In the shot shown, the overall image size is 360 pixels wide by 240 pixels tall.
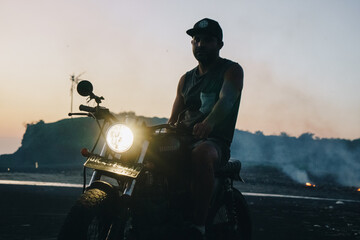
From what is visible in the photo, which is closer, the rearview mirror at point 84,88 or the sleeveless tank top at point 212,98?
the rearview mirror at point 84,88

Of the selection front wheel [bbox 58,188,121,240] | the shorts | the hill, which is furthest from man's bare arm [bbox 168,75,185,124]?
the hill

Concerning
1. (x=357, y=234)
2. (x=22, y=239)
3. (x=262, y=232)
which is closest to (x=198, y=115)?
(x=22, y=239)

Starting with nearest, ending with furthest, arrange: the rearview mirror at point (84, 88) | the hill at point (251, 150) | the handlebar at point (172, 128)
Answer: the handlebar at point (172, 128), the rearview mirror at point (84, 88), the hill at point (251, 150)

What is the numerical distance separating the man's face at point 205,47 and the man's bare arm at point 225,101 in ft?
0.96

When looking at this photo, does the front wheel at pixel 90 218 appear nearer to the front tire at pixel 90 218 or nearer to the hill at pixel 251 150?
the front tire at pixel 90 218

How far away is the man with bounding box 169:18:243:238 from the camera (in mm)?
3436

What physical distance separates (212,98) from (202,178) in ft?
2.96

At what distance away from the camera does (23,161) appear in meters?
103

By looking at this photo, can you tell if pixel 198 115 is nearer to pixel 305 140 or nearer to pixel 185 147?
pixel 185 147

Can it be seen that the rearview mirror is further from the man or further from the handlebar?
the man

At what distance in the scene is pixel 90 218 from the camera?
2914 millimetres

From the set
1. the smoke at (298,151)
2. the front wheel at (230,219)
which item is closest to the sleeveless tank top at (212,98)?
the front wheel at (230,219)

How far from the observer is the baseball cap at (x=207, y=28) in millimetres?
4089

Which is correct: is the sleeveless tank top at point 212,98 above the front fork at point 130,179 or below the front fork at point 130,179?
above
